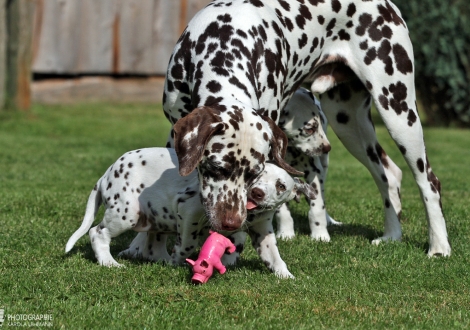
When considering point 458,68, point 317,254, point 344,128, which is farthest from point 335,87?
point 458,68

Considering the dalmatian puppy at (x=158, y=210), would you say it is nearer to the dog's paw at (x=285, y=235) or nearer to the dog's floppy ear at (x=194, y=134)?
the dog's floppy ear at (x=194, y=134)

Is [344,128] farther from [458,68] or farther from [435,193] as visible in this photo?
[458,68]

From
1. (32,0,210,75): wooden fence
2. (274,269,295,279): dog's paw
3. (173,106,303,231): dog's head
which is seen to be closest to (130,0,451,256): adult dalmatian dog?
(173,106,303,231): dog's head

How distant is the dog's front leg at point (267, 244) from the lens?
18.9 ft

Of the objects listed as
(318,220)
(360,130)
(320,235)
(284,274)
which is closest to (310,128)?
(360,130)

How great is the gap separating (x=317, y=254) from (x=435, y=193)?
1.17 meters

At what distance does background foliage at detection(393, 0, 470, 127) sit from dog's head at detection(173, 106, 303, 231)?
11104 mm

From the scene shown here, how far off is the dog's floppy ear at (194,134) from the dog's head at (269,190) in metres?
0.48

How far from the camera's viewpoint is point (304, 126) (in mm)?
7602

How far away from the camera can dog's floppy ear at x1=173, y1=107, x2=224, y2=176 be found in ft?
16.7

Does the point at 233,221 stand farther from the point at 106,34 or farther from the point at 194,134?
the point at 106,34

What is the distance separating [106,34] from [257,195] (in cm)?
1200

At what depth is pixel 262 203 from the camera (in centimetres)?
542

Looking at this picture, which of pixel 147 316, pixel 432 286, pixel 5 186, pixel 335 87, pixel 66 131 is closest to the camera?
pixel 147 316
